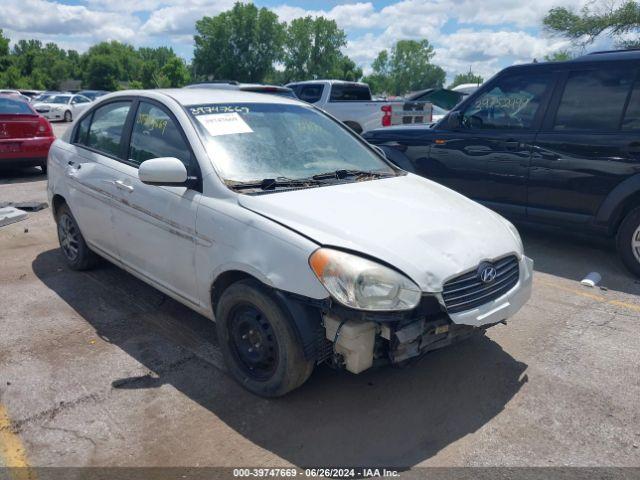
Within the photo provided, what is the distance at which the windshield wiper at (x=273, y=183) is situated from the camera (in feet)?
11.1

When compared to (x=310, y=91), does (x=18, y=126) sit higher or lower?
lower

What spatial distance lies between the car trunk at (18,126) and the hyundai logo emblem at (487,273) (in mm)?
9025

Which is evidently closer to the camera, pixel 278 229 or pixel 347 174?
pixel 278 229

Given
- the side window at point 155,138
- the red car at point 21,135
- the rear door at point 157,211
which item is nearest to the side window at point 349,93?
the red car at point 21,135

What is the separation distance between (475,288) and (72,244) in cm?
384

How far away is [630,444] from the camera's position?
288 centimetres

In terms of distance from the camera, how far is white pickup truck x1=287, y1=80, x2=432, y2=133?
13.0m

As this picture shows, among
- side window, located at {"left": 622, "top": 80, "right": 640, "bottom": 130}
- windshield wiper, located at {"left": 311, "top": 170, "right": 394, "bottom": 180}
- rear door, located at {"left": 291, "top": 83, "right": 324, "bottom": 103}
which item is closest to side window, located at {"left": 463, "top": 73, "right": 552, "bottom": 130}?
side window, located at {"left": 622, "top": 80, "right": 640, "bottom": 130}

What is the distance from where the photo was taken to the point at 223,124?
378cm

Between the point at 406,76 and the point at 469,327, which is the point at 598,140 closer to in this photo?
the point at 469,327

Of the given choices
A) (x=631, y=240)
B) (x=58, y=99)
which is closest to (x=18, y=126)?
(x=631, y=240)

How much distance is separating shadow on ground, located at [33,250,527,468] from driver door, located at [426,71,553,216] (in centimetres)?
258

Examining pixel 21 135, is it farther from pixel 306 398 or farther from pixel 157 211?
pixel 306 398

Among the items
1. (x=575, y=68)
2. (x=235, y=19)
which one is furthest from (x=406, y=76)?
(x=575, y=68)
